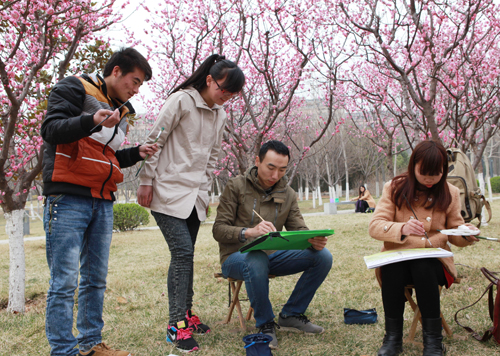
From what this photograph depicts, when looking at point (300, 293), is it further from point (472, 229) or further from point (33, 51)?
point (33, 51)

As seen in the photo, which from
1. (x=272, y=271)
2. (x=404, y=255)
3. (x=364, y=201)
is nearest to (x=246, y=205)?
(x=272, y=271)

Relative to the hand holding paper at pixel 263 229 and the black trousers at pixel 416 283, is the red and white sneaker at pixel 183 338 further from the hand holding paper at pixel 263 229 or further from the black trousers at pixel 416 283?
the black trousers at pixel 416 283

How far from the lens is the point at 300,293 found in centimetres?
268

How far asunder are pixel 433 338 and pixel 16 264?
339 centimetres

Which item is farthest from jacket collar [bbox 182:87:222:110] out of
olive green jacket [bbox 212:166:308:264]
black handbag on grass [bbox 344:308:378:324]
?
black handbag on grass [bbox 344:308:378:324]

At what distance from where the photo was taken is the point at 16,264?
3541 millimetres

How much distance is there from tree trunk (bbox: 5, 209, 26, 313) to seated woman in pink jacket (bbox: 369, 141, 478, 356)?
3.07 meters

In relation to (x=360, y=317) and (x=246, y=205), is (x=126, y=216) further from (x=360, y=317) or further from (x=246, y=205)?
(x=360, y=317)

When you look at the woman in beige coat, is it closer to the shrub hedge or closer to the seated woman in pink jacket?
the seated woman in pink jacket

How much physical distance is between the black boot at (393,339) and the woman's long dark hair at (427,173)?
692mm

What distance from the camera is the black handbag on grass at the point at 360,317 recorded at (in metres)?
2.77

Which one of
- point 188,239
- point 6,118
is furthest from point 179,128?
point 6,118

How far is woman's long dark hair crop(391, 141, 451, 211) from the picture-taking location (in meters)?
2.27

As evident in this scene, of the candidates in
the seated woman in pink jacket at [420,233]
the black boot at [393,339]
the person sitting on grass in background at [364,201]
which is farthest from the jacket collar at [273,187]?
the person sitting on grass in background at [364,201]
